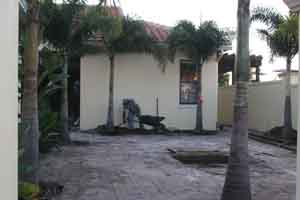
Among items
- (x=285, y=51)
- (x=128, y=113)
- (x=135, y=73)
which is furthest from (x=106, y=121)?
(x=285, y=51)

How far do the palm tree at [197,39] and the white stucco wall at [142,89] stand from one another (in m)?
1.21

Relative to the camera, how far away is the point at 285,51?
12.6m

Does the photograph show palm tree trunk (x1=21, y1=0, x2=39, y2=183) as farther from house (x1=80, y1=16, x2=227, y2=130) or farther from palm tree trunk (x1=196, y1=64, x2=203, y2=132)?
palm tree trunk (x1=196, y1=64, x2=203, y2=132)

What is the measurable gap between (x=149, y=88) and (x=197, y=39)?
2.94m

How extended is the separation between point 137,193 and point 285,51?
8816 millimetres

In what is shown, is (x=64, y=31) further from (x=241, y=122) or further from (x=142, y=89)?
(x=241, y=122)

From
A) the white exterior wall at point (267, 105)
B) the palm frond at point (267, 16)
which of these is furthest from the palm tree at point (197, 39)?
the white exterior wall at point (267, 105)

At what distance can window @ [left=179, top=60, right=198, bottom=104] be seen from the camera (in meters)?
16.2

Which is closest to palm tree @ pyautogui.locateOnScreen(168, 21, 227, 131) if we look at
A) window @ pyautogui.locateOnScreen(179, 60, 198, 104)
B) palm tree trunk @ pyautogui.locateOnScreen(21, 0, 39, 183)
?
window @ pyautogui.locateOnScreen(179, 60, 198, 104)

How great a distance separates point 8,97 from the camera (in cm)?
242

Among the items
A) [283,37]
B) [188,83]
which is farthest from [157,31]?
[283,37]

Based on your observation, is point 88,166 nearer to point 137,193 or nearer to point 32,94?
point 137,193

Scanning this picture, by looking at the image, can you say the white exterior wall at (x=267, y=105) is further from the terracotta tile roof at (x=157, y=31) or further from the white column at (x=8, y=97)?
the white column at (x=8, y=97)

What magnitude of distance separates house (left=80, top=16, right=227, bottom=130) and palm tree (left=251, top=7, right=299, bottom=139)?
3069 mm
